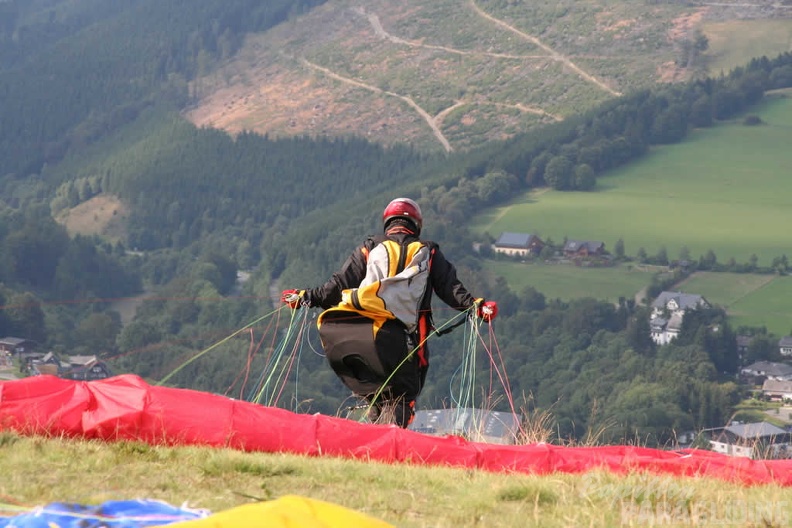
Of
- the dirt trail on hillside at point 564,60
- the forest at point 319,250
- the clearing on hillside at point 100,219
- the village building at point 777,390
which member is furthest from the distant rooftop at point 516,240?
the clearing on hillside at point 100,219

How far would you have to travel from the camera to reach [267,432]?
7215mm

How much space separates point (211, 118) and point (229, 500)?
642 feet

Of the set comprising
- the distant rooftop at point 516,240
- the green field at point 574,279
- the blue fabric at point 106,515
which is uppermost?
the blue fabric at point 106,515

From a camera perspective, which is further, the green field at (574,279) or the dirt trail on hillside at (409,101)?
the dirt trail on hillside at (409,101)

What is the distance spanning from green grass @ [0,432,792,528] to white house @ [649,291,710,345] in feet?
325

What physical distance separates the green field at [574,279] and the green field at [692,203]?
2792 millimetres

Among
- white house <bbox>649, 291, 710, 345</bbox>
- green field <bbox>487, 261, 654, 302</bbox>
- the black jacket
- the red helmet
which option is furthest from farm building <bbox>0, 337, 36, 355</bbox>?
the red helmet

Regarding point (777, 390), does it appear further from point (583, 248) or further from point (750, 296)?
point (583, 248)

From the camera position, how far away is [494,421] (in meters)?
9.69

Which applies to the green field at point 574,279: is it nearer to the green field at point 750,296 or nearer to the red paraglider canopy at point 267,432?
the green field at point 750,296

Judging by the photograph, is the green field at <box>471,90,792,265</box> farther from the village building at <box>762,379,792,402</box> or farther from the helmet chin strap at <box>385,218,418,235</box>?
the helmet chin strap at <box>385,218,418,235</box>

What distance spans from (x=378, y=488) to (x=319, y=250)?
401 ft

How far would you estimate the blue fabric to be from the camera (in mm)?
4785

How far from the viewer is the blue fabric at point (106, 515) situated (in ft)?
15.7
